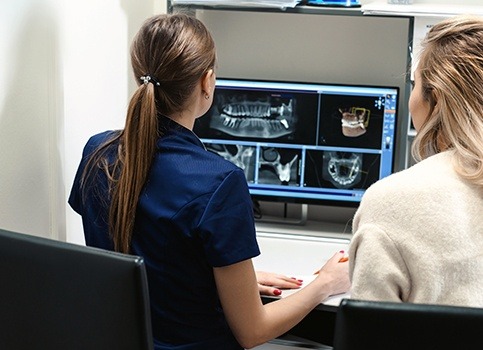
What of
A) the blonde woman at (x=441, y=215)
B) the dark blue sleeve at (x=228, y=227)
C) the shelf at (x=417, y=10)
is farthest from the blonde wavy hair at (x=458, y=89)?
the shelf at (x=417, y=10)

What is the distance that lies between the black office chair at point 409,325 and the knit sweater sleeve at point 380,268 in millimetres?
352

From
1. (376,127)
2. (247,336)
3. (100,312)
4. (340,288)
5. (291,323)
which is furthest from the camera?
(376,127)

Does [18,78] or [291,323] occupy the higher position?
[18,78]

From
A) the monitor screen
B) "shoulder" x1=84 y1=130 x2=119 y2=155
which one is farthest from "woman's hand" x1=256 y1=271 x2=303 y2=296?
the monitor screen

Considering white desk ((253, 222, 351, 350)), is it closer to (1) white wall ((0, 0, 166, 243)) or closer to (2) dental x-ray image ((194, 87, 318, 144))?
(2) dental x-ray image ((194, 87, 318, 144))

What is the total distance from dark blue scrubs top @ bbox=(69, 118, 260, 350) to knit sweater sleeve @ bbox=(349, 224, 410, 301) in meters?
0.22

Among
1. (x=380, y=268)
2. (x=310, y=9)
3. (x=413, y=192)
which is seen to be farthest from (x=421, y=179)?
(x=310, y=9)

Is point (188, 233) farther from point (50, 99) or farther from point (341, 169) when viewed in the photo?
point (341, 169)

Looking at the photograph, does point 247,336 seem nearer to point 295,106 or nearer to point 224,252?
point 224,252

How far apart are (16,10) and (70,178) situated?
46cm

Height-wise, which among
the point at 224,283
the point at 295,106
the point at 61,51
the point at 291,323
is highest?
the point at 61,51

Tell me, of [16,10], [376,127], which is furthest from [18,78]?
[376,127]

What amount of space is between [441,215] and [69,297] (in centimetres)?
59

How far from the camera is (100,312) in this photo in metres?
1.20
